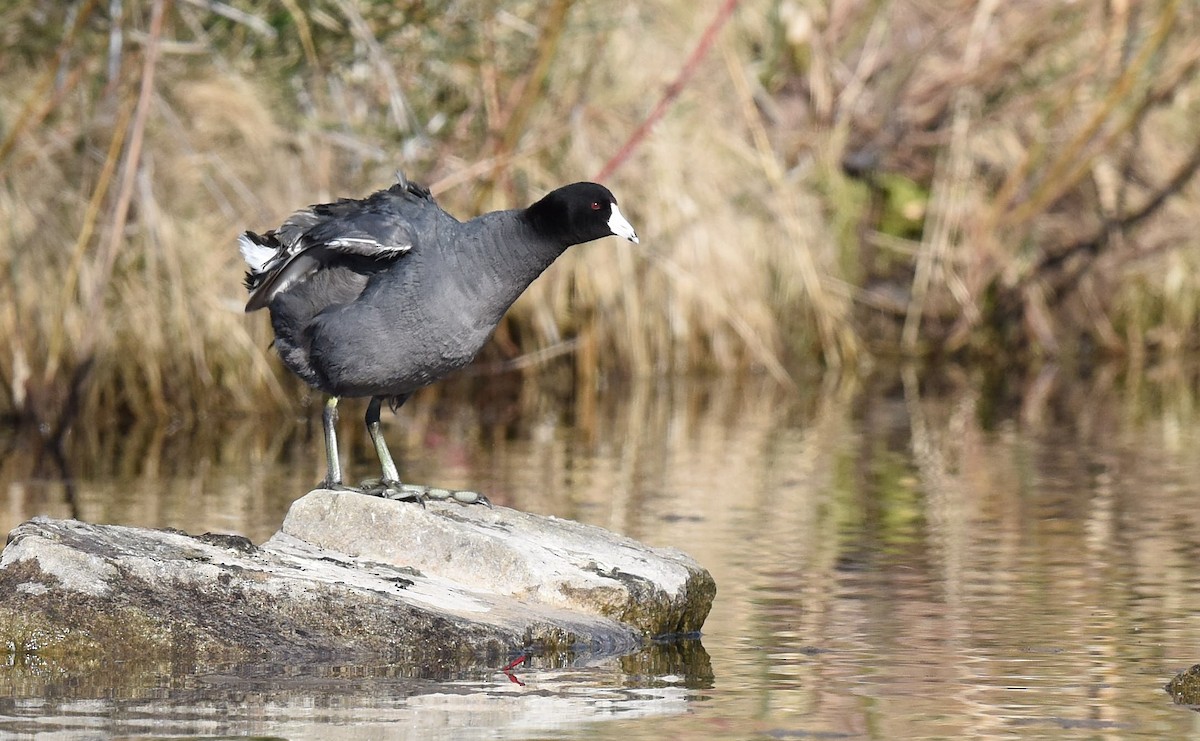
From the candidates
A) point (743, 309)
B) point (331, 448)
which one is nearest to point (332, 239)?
point (331, 448)

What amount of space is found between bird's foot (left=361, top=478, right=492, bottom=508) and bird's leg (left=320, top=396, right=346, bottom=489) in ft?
0.34

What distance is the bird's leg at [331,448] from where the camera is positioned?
6.63 m

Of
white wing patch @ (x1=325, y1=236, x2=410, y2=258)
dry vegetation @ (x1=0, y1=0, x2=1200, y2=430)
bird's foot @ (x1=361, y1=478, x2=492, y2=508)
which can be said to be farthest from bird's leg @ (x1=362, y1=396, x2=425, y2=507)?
dry vegetation @ (x1=0, y1=0, x2=1200, y2=430)

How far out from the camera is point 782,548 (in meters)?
7.70

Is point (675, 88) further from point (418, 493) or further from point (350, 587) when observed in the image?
point (350, 587)

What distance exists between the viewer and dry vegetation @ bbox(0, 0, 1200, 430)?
1173cm

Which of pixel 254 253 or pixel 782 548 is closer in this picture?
pixel 254 253

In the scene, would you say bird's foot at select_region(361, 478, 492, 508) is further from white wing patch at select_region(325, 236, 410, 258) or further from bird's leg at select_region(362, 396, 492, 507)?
white wing patch at select_region(325, 236, 410, 258)

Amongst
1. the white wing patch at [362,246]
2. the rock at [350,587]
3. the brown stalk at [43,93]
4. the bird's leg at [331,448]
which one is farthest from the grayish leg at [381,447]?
the brown stalk at [43,93]

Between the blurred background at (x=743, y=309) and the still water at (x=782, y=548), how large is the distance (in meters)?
0.03

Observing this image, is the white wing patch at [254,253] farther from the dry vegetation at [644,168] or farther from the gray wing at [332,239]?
the dry vegetation at [644,168]

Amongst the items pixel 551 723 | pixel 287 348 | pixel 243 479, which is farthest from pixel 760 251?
pixel 551 723

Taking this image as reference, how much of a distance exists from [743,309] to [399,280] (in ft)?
29.4

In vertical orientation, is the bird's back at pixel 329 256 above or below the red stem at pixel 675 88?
below
